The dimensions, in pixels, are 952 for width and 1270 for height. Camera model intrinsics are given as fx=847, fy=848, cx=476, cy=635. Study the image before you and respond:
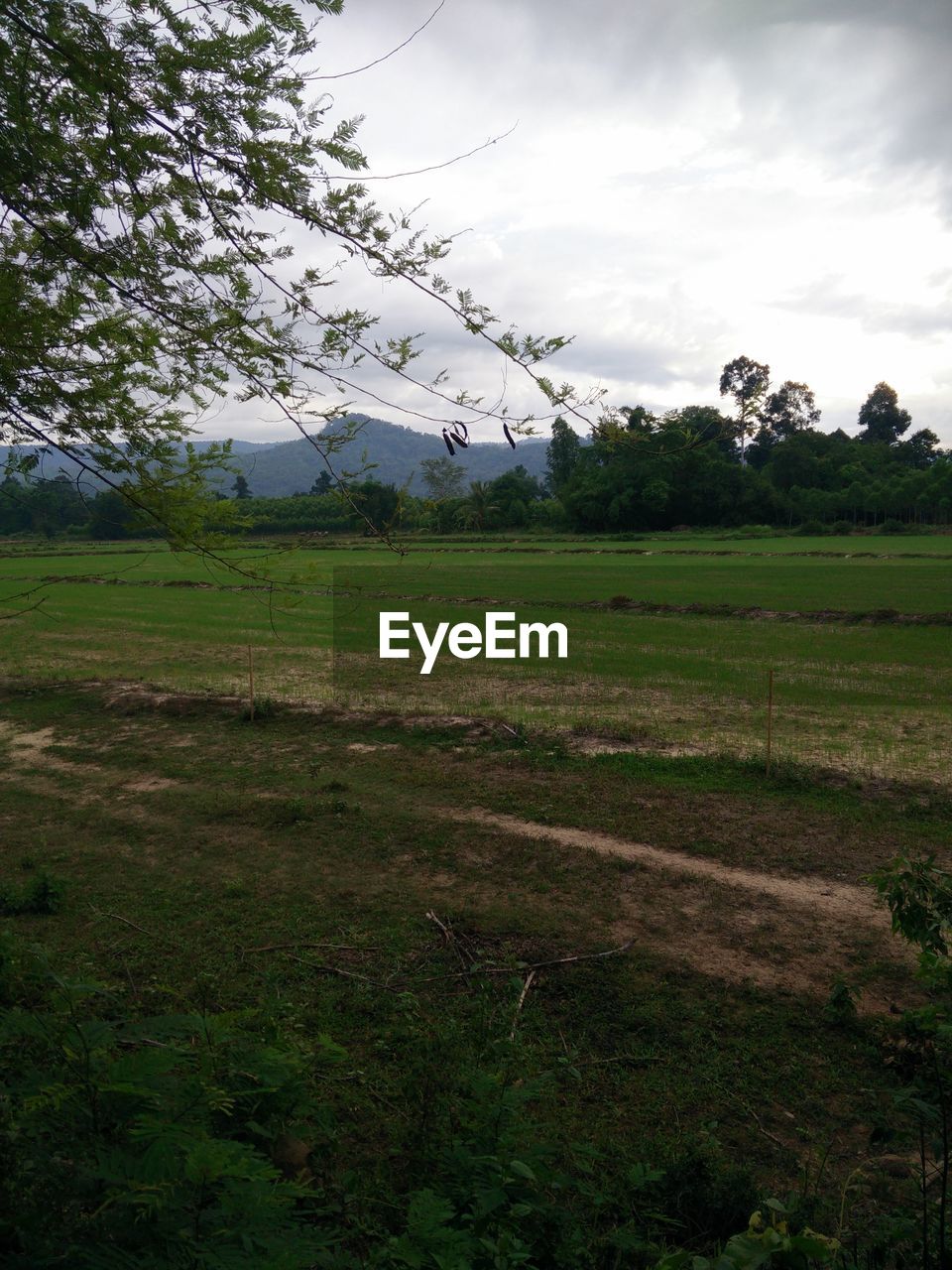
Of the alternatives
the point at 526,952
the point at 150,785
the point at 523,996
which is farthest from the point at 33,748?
the point at 523,996

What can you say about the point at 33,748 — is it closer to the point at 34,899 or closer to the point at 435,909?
the point at 34,899

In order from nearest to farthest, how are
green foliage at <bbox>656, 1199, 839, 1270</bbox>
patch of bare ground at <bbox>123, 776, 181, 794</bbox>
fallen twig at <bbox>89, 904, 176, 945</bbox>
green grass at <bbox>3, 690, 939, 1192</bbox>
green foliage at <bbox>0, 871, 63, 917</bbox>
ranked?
green foliage at <bbox>656, 1199, 839, 1270</bbox>
green grass at <bbox>3, 690, 939, 1192</bbox>
fallen twig at <bbox>89, 904, 176, 945</bbox>
green foliage at <bbox>0, 871, 63, 917</bbox>
patch of bare ground at <bbox>123, 776, 181, 794</bbox>

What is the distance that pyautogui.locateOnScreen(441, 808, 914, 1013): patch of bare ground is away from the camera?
6.13 meters

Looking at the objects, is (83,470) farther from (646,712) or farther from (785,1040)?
(646,712)

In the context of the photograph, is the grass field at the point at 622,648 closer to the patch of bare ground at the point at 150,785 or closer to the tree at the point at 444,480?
the tree at the point at 444,480

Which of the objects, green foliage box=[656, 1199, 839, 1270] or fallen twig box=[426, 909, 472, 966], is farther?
fallen twig box=[426, 909, 472, 966]

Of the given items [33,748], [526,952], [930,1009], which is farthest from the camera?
[33,748]

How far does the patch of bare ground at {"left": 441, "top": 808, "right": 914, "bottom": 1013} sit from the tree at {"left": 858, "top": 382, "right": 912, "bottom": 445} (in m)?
132

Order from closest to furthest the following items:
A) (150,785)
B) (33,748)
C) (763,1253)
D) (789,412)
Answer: (763,1253) < (150,785) < (33,748) < (789,412)

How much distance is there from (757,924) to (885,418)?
450ft

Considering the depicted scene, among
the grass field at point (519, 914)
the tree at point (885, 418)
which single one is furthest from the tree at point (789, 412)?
the grass field at point (519, 914)

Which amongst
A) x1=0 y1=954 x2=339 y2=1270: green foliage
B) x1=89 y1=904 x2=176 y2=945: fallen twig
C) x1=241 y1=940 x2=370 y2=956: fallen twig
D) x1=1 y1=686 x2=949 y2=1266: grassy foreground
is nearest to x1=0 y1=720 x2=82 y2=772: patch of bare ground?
x1=1 y1=686 x2=949 y2=1266: grassy foreground

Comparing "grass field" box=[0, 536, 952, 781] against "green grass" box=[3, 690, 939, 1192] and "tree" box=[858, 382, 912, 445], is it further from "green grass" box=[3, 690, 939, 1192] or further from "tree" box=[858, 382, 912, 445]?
"tree" box=[858, 382, 912, 445]

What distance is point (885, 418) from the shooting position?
126062 millimetres
